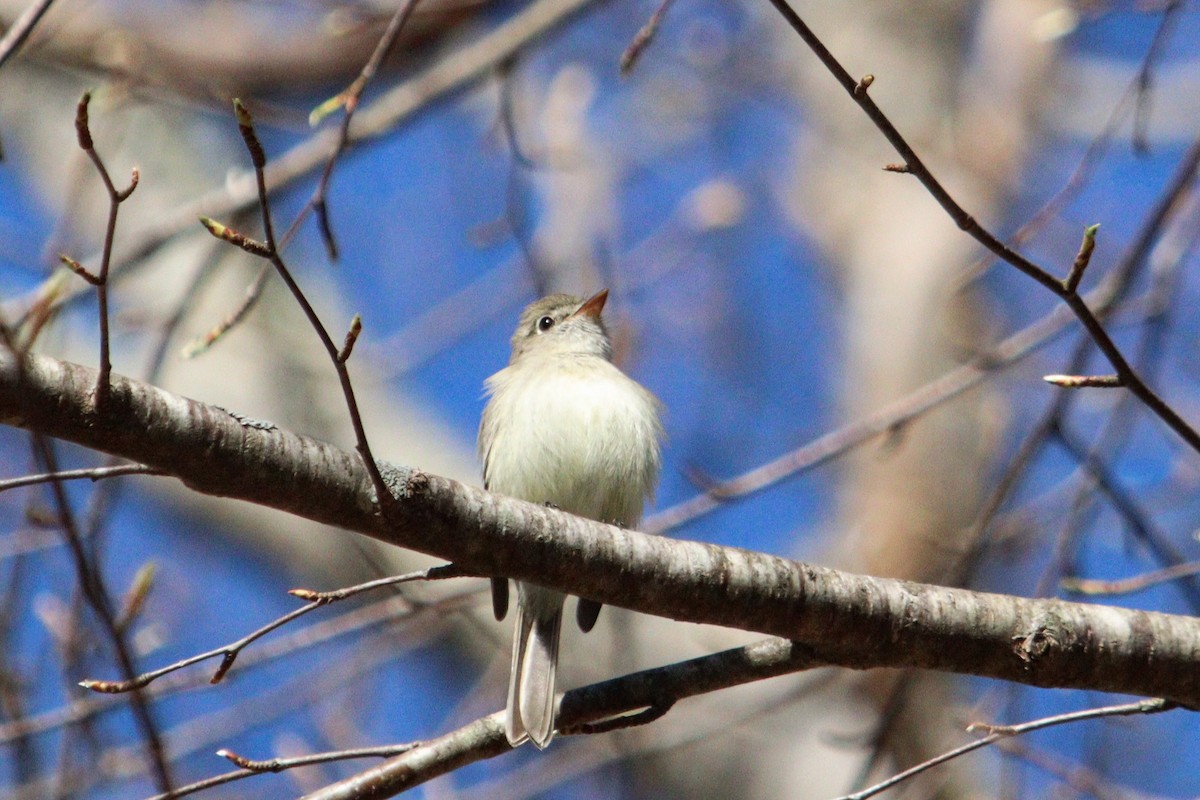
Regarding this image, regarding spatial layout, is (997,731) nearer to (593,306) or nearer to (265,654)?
(265,654)

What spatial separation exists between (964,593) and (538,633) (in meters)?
1.91

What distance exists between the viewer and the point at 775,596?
2.87m

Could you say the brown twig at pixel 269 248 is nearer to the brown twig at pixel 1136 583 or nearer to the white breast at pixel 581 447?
the brown twig at pixel 1136 583

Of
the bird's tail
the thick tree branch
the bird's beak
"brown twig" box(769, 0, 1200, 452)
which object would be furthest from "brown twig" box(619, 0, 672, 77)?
the bird's beak

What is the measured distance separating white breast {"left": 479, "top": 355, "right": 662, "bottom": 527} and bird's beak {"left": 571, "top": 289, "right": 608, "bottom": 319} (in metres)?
0.63

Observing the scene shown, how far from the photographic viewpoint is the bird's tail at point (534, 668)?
3.46 meters

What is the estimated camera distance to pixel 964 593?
2.96 meters

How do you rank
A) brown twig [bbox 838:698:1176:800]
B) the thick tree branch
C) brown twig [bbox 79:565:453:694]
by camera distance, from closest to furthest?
1. brown twig [bbox 79:565:453:694]
2. the thick tree branch
3. brown twig [bbox 838:698:1176:800]

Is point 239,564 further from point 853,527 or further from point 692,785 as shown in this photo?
point 853,527

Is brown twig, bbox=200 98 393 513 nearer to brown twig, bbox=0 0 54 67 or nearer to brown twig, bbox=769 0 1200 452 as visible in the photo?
brown twig, bbox=0 0 54 67

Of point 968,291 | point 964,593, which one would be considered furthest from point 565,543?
point 968,291

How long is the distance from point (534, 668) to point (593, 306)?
1.84 metres

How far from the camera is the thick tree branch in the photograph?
252 centimetres

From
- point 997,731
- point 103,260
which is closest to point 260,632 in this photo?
point 103,260
